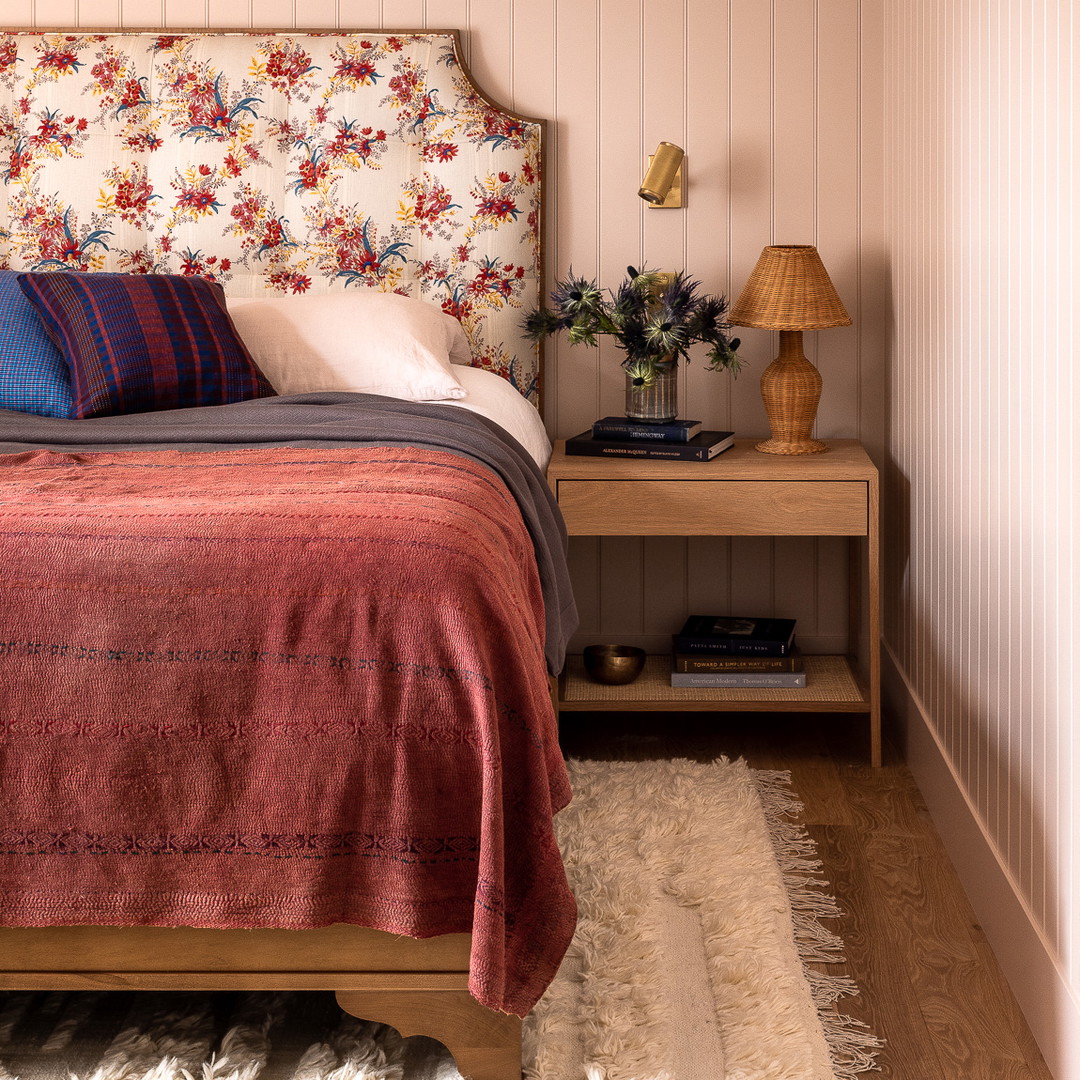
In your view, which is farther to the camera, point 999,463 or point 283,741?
point 999,463

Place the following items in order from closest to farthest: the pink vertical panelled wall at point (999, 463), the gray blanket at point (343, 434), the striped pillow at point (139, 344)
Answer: the pink vertical panelled wall at point (999, 463) < the gray blanket at point (343, 434) < the striped pillow at point (139, 344)

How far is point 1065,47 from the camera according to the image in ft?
4.62

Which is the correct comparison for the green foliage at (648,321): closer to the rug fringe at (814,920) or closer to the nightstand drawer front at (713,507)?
the nightstand drawer front at (713,507)

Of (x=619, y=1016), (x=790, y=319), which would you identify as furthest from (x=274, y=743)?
(x=790, y=319)

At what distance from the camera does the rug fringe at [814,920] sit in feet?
4.96

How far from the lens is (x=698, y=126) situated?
2846 mm

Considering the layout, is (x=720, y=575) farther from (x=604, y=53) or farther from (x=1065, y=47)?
(x=1065, y=47)

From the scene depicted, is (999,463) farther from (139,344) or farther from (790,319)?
(139,344)

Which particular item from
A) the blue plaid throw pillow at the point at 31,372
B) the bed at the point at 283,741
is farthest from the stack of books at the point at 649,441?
the blue plaid throw pillow at the point at 31,372

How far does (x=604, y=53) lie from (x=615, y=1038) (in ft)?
7.28

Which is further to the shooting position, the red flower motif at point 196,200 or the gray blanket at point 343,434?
the red flower motif at point 196,200

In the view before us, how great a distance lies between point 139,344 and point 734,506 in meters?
1.22

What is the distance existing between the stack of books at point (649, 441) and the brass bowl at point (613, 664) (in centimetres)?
43

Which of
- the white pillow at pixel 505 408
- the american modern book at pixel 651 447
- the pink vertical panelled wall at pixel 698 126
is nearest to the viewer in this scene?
the white pillow at pixel 505 408
